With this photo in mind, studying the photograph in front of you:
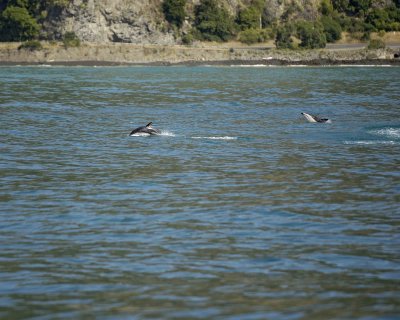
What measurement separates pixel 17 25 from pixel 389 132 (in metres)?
103

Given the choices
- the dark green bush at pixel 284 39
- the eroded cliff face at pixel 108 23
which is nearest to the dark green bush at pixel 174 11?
the eroded cliff face at pixel 108 23

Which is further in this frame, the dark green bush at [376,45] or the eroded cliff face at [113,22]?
the eroded cliff face at [113,22]

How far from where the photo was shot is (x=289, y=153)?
26844 millimetres

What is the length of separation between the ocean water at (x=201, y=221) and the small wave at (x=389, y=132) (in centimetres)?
11

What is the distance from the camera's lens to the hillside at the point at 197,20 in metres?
130

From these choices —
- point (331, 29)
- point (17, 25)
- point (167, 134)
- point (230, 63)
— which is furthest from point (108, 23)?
point (167, 134)

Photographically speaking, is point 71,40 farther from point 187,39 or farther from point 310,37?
point 310,37

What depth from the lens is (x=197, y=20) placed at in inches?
5536

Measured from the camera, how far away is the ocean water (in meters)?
12.0

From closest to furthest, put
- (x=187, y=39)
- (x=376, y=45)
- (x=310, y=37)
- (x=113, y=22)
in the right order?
(x=376, y=45) < (x=310, y=37) < (x=113, y=22) < (x=187, y=39)

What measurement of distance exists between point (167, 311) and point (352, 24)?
139 metres

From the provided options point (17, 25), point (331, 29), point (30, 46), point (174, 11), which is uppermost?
point (174, 11)

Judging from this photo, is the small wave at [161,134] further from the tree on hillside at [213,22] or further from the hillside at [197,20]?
the tree on hillside at [213,22]

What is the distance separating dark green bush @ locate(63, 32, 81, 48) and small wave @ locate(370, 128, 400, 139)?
94105 millimetres
